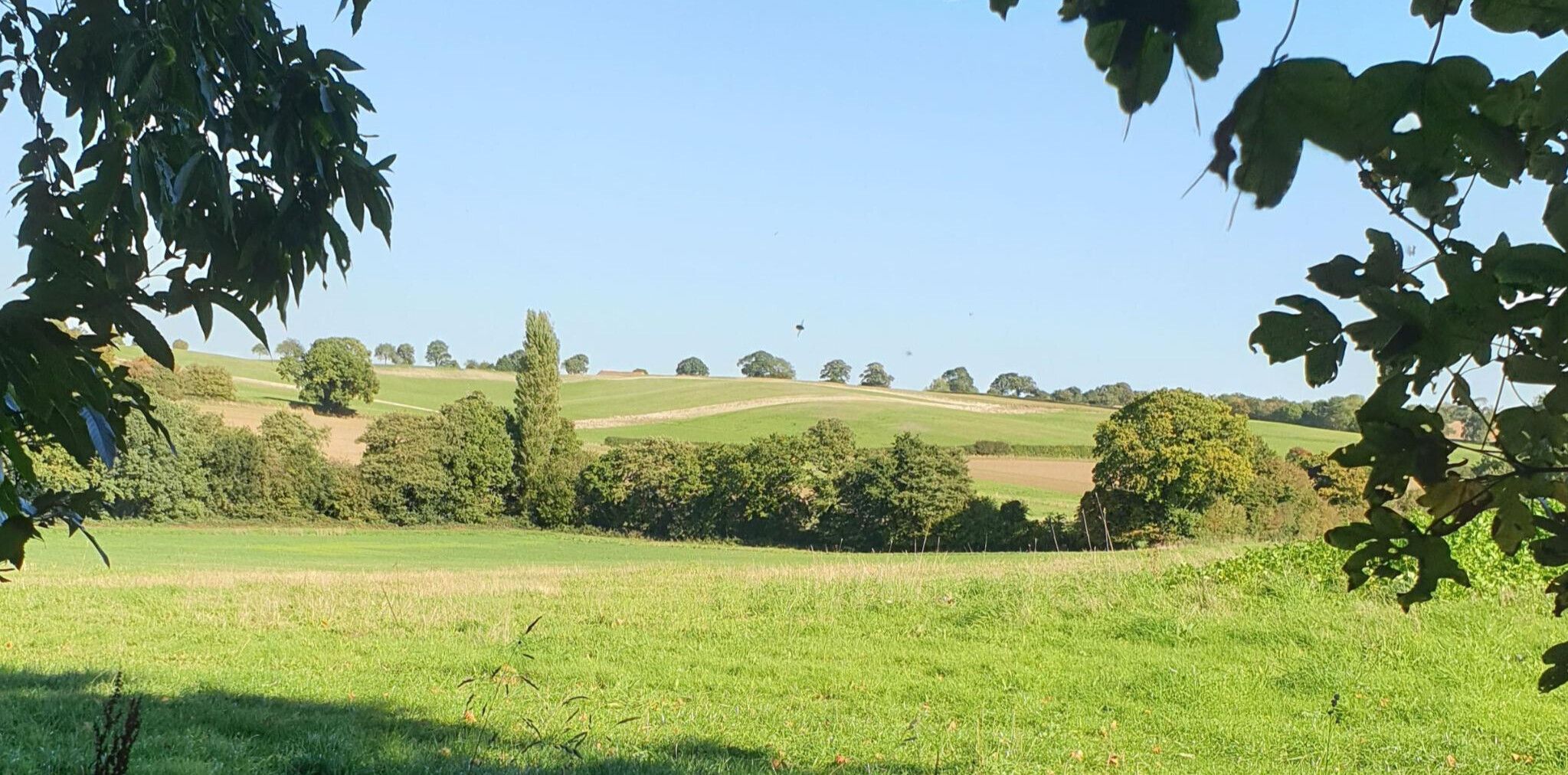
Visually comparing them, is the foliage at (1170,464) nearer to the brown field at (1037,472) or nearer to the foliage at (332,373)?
the brown field at (1037,472)

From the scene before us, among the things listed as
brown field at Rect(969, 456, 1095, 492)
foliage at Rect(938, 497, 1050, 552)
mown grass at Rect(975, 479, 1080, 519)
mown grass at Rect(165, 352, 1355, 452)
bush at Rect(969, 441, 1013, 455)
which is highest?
mown grass at Rect(165, 352, 1355, 452)

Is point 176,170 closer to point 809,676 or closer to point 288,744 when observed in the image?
point 288,744

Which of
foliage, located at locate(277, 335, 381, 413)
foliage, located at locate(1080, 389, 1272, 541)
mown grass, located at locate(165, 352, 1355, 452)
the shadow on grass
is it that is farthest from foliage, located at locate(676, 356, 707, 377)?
the shadow on grass

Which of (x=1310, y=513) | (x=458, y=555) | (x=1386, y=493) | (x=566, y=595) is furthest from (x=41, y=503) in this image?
(x=1310, y=513)

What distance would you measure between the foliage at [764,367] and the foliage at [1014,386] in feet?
48.8

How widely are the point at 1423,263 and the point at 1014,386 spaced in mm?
Result: 73117

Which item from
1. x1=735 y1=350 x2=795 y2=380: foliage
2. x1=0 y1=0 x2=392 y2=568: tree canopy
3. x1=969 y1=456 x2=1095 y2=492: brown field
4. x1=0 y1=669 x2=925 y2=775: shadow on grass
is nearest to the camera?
x1=0 y1=0 x2=392 y2=568: tree canopy

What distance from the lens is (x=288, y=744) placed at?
4.92 m

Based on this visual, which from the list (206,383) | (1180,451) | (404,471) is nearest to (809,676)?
(1180,451)

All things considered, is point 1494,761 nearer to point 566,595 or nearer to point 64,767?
point 64,767

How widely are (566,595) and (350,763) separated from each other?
8203 millimetres

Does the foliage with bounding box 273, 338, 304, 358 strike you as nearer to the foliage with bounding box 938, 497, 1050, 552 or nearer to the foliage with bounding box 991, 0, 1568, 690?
the foliage with bounding box 938, 497, 1050, 552

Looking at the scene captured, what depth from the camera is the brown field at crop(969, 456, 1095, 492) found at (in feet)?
143

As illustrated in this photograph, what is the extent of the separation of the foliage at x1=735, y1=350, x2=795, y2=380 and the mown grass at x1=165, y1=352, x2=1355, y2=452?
3.73 meters
